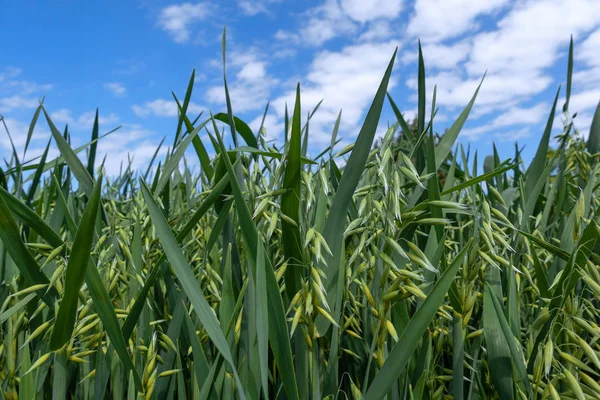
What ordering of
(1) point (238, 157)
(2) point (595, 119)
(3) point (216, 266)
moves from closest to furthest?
(1) point (238, 157) < (3) point (216, 266) < (2) point (595, 119)

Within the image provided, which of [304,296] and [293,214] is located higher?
[293,214]

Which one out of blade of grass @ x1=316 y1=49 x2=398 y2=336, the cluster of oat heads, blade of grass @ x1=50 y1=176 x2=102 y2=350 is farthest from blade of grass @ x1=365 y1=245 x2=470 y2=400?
blade of grass @ x1=50 y1=176 x2=102 y2=350

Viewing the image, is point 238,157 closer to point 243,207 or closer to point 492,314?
point 243,207

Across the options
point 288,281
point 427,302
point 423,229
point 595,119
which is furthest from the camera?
point 595,119

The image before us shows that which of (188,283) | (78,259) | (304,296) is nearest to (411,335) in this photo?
(304,296)

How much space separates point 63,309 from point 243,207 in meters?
0.32

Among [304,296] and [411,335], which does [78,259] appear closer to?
[304,296]

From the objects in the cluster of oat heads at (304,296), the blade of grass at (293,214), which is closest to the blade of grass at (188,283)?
the cluster of oat heads at (304,296)

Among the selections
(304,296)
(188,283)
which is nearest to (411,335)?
(304,296)

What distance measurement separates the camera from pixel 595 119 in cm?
162

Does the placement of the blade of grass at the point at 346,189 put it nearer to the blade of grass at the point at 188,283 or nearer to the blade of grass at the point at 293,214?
the blade of grass at the point at 293,214

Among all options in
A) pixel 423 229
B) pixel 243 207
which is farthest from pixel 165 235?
pixel 423 229

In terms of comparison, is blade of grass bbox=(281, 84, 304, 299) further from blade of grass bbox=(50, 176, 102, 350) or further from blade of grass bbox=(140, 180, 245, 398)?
blade of grass bbox=(50, 176, 102, 350)

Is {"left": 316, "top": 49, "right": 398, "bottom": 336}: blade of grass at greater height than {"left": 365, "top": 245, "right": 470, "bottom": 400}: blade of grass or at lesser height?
greater
